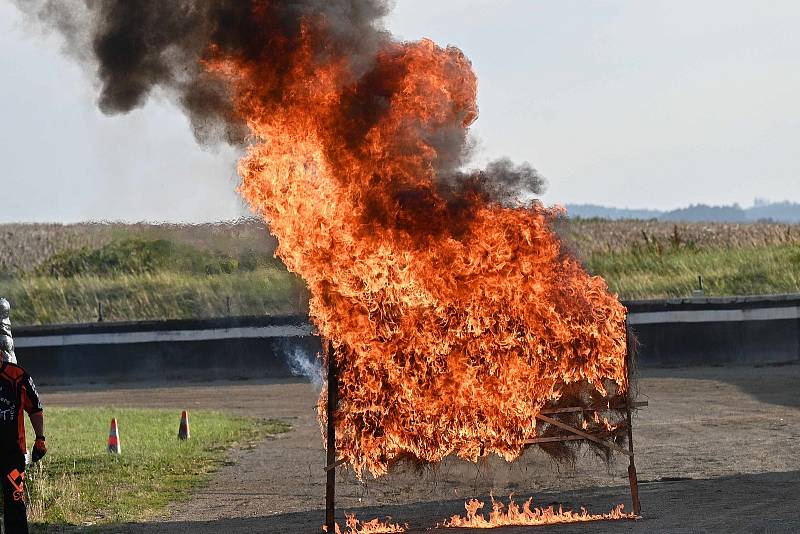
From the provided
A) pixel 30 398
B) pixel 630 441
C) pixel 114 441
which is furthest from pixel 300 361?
pixel 30 398

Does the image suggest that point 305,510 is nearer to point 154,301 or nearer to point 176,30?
point 176,30

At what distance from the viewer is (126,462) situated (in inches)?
749

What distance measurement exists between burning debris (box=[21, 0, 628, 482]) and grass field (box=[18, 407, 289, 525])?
384 cm

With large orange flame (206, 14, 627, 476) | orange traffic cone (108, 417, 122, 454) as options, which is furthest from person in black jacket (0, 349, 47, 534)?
orange traffic cone (108, 417, 122, 454)

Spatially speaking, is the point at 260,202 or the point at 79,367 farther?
the point at 79,367

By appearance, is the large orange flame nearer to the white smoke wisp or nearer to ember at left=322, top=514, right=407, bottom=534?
ember at left=322, top=514, right=407, bottom=534

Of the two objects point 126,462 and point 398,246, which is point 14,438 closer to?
point 398,246

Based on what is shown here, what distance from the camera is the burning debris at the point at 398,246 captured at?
12742 millimetres

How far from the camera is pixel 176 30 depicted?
13.4 meters

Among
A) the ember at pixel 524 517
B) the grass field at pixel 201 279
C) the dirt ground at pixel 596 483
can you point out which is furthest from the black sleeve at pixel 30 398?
the grass field at pixel 201 279

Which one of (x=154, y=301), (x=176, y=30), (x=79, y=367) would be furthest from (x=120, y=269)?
(x=176, y=30)

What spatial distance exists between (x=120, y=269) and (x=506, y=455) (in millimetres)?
33980

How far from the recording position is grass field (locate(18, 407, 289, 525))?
1524 centimetres

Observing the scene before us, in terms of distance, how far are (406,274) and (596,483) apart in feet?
15.6
